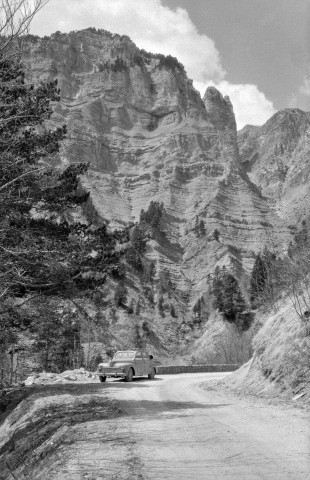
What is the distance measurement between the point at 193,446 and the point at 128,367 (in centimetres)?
1536

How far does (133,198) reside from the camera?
101312mm

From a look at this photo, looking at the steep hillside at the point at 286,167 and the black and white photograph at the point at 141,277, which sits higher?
the steep hillside at the point at 286,167

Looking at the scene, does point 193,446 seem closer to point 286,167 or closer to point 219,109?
point 219,109

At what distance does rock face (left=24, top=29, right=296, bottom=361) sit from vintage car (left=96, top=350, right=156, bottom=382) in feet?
113

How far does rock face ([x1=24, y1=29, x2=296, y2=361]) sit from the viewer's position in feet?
263

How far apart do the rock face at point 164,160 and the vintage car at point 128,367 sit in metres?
34.6

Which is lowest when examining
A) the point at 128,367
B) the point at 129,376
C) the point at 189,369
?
the point at 189,369

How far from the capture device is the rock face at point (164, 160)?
8025 cm

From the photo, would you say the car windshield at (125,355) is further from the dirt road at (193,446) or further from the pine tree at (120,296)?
the pine tree at (120,296)

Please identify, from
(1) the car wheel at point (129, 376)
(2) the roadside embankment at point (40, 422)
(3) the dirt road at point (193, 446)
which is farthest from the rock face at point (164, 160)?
(3) the dirt road at point (193, 446)

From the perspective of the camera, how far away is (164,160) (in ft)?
356

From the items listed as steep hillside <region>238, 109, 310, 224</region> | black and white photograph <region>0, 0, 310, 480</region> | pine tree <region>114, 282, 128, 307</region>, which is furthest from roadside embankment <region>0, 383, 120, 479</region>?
steep hillside <region>238, 109, 310, 224</region>

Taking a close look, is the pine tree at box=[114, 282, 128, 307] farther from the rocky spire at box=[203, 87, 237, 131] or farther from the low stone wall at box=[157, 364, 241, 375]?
the rocky spire at box=[203, 87, 237, 131]

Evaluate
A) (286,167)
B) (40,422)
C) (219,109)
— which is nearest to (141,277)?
(40,422)
